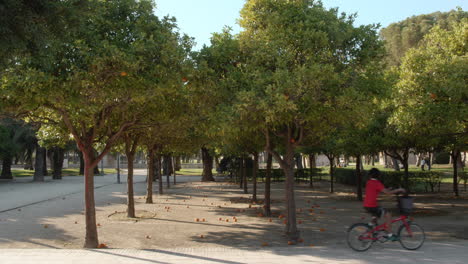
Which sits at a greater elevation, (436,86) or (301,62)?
(301,62)

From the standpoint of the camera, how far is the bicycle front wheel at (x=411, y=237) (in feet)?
27.2

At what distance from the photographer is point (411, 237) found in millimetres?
8320

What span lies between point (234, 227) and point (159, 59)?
5.72 metres

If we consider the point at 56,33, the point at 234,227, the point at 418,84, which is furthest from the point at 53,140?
the point at 418,84

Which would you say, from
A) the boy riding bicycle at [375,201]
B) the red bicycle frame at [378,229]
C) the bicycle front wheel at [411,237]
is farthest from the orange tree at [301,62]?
the bicycle front wheel at [411,237]

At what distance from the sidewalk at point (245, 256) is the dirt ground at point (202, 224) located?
123cm

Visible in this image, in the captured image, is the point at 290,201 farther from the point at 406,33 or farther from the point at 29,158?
the point at 29,158

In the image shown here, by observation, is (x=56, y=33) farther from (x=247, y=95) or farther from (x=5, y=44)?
(x=247, y=95)

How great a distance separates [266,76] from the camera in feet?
30.2

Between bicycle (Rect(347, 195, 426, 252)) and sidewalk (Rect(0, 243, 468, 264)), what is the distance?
0.54 ft

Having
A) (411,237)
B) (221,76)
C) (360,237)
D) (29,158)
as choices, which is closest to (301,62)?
(221,76)

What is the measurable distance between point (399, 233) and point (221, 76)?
17.3 ft

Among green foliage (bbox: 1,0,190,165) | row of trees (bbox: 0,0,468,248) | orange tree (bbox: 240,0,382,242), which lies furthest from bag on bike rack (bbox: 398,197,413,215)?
green foliage (bbox: 1,0,190,165)

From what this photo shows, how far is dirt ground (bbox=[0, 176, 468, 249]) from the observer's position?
10156 mm
